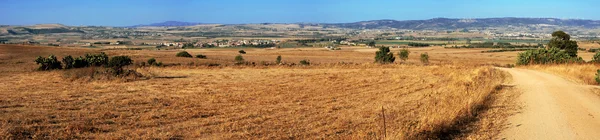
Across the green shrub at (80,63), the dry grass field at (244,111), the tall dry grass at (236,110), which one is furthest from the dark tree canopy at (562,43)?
the green shrub at (80,63)

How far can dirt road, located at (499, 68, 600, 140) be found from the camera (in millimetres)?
8914

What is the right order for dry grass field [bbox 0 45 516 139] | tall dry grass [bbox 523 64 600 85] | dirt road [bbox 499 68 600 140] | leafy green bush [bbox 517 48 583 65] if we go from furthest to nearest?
leafy green bush [bbox 517 48 583 65], tall dry grass [bbox 523 64 600 85], dry grass field [bbox 0 45 516 139], dirt road [bbox 499 68 600 140]

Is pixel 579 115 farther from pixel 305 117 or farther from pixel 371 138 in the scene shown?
pixel 305 117

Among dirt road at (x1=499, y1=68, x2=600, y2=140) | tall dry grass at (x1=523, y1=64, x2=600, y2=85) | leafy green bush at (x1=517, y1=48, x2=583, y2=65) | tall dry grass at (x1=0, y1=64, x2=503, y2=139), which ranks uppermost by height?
dirt road at (x1=499, y1=68, x2=600, y2=140)

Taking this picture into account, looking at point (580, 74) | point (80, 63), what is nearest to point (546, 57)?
point (580, 74)

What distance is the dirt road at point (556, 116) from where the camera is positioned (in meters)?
8.91

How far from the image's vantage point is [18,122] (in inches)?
458

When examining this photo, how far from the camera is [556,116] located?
10.6 metres

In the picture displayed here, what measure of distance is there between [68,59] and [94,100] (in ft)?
71.4

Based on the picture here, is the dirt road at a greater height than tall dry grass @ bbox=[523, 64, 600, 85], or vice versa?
the dirt road

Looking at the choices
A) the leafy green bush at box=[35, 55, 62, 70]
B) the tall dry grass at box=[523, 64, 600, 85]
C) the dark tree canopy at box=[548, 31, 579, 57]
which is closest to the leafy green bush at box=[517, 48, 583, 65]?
the tall dry grass at box=[523, 64, 600, 85]

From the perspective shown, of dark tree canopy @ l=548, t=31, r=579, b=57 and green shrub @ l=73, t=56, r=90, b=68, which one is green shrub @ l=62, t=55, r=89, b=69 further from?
dark tree canopy @ l=548, t=31, r=579, b=57

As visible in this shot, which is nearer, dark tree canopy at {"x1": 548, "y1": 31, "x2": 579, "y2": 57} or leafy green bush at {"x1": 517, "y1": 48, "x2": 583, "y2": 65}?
leafy green bush at {"x1": 517, "y1": 48, "x2": 583, "y2": 65}

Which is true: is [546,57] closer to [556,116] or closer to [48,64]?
[556,116]
